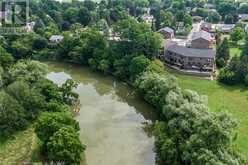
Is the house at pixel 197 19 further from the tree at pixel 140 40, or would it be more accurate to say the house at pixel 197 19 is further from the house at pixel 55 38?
the house at pixel 55 38

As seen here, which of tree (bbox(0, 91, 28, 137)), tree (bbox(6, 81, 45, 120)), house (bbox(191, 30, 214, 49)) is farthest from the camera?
house (bbox(191, 30, 214, 49))

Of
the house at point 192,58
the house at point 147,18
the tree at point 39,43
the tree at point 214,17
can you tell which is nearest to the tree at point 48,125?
the house at point 192,58

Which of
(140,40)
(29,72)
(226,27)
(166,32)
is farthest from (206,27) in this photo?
(29,72)

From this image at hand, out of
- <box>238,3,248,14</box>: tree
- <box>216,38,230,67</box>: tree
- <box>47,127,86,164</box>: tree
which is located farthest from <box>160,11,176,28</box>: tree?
<box>47,127,86,164</box>: tree

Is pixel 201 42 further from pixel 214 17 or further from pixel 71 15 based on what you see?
pixel 71 15

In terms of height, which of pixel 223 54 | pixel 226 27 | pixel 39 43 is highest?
pixel 226 27


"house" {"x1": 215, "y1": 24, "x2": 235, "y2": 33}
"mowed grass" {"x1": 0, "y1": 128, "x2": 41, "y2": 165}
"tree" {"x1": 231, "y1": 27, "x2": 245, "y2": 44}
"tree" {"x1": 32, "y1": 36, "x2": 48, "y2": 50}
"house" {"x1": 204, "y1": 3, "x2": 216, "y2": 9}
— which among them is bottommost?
"mowed grass" {"x1": 0, "y1": 128, "x2": 41, "y2": 165}

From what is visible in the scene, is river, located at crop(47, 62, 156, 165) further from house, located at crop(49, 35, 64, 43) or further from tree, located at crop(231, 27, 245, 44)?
tree, located at crop(231, 27, 245, 44)
